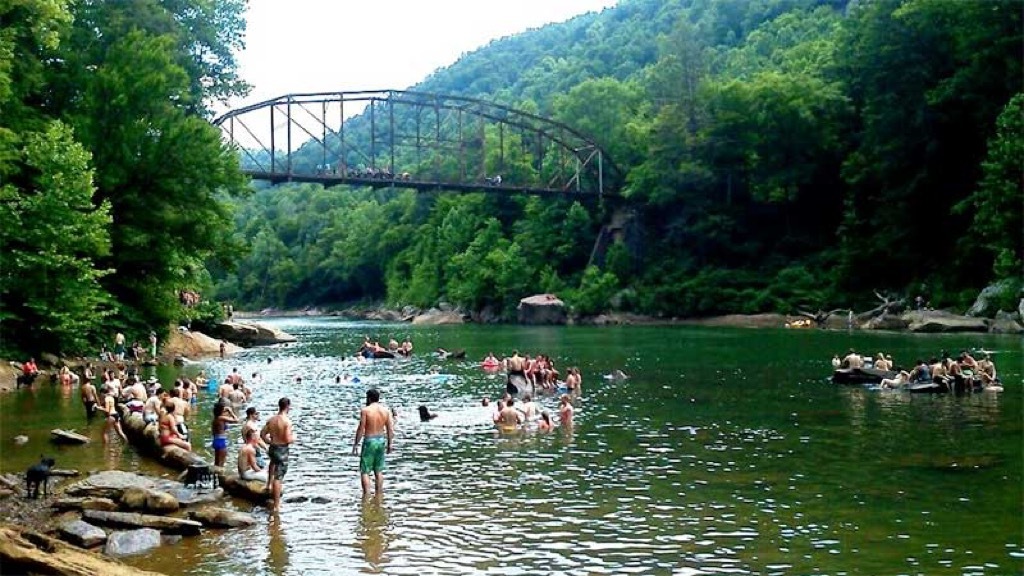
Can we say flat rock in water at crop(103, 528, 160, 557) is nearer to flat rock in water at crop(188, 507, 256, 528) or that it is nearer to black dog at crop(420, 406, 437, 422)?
flat rock in water at crop(188, 507, 256, 528)

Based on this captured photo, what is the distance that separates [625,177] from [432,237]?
152 feet

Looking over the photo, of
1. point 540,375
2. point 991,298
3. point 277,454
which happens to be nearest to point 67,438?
point 277,454

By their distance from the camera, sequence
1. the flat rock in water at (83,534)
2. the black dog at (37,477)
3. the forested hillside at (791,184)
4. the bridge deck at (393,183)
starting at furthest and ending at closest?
the bridge deck at (393,183) < the forested hillside at (791,184) < the black dog at (37,477) < the flat rock in water at (83,534)

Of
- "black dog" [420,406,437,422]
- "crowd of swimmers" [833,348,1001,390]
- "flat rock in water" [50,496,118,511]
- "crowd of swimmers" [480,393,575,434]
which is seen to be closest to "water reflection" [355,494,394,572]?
"flat rock in water" [50,496,118,511]

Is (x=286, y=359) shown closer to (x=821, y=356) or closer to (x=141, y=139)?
(x=141, y=139)

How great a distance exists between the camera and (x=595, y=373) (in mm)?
47781

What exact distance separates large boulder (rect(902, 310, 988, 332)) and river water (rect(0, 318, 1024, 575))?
86.3ft

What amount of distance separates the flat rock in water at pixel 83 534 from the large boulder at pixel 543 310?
98310 millimetres

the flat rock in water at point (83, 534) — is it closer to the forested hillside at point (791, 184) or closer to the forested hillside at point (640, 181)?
the forested hillside at point (640, 181)

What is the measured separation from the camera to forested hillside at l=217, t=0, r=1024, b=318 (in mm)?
77500

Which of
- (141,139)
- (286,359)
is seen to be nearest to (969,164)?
(286,359)

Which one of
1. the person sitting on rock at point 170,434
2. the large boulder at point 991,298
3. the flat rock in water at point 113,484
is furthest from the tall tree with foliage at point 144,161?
the large boulder at point 991,298

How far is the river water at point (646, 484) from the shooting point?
49.4ft

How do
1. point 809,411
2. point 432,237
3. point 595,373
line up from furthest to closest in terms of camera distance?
point 432,237 → point 595,373 → point 809,411
